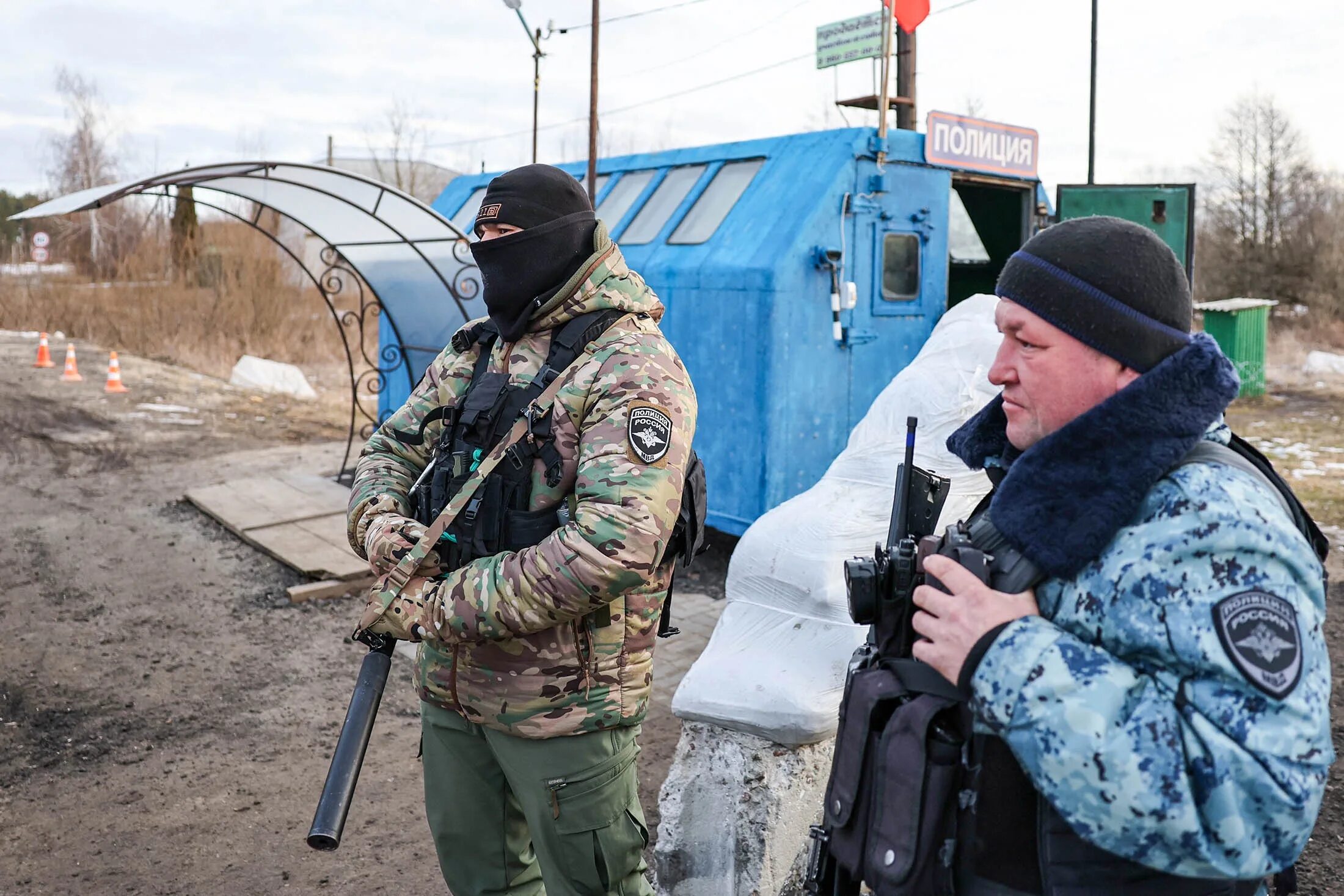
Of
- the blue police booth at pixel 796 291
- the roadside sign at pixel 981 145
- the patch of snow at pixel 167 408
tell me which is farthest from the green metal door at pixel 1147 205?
the patch of snow at pixel 167 408

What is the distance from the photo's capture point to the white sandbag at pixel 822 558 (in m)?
3.02

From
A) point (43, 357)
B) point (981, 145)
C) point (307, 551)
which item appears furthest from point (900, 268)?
point (43, 357)

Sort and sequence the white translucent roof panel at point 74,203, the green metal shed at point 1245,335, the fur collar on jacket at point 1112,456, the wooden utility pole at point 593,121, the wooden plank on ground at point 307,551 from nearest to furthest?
1. the fur collar on jacket at point 1112,456
2. the white translucent roof panel at point 74,203
3. the wooden plank on ground at point 307,551
4. the wooden utility pole at point 593,121
5. the green metal shed at point 1245,335

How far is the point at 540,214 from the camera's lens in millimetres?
2320

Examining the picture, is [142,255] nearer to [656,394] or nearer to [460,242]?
[460,242]

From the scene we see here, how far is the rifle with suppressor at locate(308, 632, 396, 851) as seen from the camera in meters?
1.98

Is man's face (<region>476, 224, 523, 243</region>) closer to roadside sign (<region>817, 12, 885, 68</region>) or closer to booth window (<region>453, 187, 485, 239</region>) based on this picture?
booth window (<region>453, 187, 485, 239</region>)

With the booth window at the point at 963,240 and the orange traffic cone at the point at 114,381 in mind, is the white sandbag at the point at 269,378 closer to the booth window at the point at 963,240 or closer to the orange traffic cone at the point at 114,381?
the orange traffic cone at the point at 114,381

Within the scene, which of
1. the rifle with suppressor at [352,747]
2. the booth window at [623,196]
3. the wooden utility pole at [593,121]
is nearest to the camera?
the rifle with suppressor at [352,747]

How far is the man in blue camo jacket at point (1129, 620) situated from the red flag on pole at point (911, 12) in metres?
6.52

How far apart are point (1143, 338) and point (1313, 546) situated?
405mm

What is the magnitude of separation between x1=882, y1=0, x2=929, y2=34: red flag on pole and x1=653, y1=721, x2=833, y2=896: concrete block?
5815 millimetres

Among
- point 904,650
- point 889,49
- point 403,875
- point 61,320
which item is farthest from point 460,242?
point 61,320

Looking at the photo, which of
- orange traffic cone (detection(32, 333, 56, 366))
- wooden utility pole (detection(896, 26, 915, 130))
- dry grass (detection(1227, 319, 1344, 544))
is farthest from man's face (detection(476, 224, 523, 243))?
orange traffic cone (detection(32, 333, 56, 366))
